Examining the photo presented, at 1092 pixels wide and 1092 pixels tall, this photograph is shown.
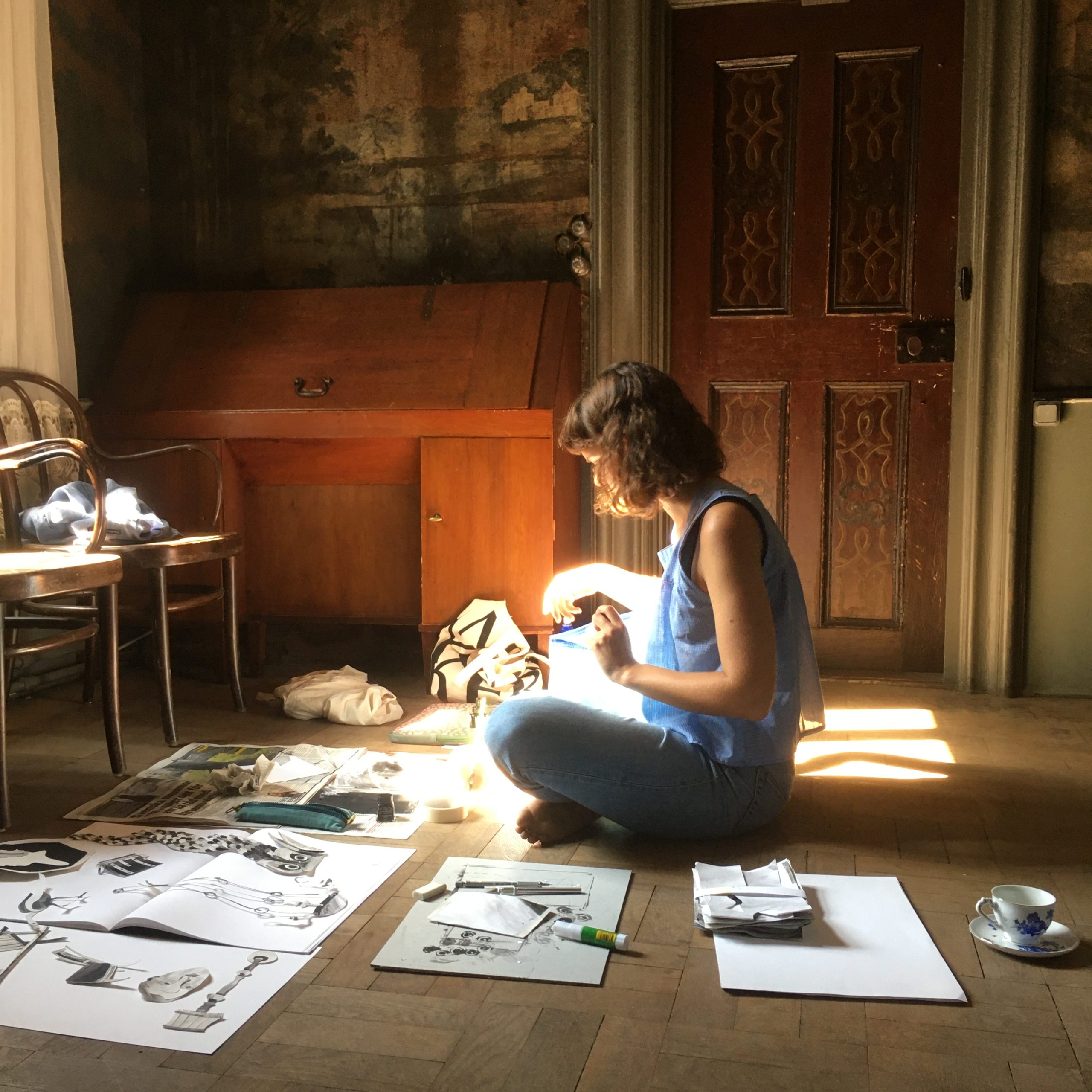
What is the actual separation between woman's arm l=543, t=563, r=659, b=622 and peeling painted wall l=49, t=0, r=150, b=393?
2121 mm

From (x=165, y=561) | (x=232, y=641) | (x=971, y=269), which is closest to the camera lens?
(x=165, y=561)

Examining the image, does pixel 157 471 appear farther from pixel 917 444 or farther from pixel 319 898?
pixel 917 444

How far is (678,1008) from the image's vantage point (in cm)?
144

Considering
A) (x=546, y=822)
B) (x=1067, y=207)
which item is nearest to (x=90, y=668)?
(x=546, y=822)

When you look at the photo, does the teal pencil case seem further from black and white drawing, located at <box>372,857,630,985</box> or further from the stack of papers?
the stack of papers

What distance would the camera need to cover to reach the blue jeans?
1.92 m

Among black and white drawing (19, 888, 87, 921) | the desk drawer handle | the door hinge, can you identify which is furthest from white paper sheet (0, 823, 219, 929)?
the door hinge

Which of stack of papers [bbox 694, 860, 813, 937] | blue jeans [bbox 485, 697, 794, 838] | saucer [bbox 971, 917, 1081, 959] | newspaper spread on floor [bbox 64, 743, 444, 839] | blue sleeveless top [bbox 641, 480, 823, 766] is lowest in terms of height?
newspaper spread on floor [bbox 64, 743, 444, 839]

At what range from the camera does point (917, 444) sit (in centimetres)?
348

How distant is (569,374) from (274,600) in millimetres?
1197

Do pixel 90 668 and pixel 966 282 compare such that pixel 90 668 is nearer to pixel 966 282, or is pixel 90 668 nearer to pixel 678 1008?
pixel 678 1008

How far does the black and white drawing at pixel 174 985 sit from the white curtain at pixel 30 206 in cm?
214

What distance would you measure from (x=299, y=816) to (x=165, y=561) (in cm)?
89

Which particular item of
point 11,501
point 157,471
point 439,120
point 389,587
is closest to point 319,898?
point 11,501
